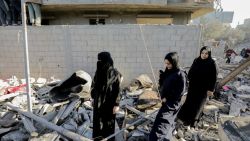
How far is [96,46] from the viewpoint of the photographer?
796cm

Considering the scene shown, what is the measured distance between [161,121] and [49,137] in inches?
77.4

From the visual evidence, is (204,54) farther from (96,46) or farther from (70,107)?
(96,46)

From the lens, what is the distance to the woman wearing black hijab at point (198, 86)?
17.1 feet

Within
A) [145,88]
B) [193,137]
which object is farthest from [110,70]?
[145,88]

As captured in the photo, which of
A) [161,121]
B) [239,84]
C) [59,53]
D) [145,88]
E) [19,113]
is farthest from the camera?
[239,84]

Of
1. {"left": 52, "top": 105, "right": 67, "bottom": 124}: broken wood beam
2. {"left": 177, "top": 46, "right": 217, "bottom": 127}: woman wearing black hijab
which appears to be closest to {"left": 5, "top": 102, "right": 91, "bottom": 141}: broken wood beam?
{"left": 52, "top": 105, "right": 67, "bottom": 124}: broken wood beam

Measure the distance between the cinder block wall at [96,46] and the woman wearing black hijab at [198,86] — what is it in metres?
2.55

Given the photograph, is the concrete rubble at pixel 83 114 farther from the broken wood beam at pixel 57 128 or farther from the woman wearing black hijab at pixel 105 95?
the woman wearing black hijab at pixel 105 95

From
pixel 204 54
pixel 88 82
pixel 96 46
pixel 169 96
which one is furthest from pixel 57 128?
pixel 96 46

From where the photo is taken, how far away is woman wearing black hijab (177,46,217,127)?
5211 mm

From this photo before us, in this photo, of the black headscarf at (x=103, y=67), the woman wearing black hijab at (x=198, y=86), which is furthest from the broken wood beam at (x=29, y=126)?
the woman wearing black hijab at (x=198, y=86)

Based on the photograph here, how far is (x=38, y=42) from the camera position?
318 inches

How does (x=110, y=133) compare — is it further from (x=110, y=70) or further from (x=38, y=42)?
(x=38, y=42)

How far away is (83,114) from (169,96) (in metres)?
2.45
